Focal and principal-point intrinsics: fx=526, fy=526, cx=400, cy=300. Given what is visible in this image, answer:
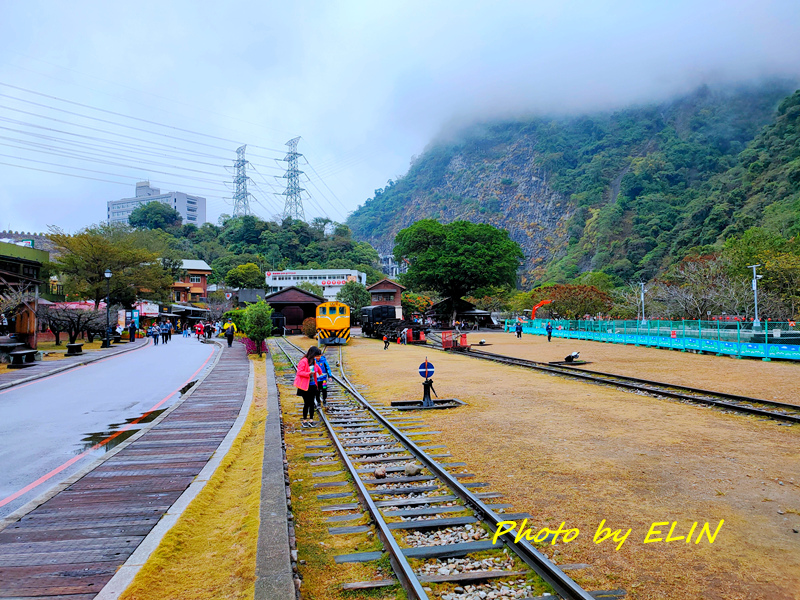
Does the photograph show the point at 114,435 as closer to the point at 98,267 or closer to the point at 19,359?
the point at 19,359

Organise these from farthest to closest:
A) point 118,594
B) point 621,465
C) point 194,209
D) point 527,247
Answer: point 194,209 → point 527,247 → point 621,465 → point 118,594

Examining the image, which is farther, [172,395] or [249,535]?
[172,395]

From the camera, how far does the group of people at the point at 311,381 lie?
1025 cm

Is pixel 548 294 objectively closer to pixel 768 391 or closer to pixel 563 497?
pixel 768 391

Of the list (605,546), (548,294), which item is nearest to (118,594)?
(605,546)

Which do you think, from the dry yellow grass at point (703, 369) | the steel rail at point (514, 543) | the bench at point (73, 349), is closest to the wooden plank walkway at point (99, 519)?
the steel rail at point (514, 543)

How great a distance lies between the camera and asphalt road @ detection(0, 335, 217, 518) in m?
6.61

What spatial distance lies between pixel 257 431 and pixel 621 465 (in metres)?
5.91

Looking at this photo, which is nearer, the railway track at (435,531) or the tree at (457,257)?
the railway track at (435,531)

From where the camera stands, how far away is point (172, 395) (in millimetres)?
13164

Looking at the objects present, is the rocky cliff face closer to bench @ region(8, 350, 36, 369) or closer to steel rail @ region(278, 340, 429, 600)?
bench @ region(8, 350, 36, 369)

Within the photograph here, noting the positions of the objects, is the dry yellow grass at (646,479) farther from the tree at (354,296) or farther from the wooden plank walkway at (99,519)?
the tree at (354,296)

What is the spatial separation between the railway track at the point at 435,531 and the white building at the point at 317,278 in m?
88.3

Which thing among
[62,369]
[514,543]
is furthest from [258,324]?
[514,543]
